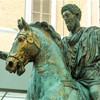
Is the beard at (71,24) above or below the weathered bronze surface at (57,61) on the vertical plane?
above

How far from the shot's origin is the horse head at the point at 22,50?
11.9ft

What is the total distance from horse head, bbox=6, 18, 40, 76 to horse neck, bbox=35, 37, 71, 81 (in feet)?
0.16

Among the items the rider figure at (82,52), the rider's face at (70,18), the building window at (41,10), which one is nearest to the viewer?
the rider figure at (82,52)

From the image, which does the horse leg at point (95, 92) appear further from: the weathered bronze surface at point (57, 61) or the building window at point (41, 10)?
the building window at point (41, 10)

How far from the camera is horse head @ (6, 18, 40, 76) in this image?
362 cm

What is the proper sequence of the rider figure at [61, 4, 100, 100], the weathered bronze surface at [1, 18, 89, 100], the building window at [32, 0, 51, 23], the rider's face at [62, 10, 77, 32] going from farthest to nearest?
the building window at [32, 0, 51, 23] → the rider's face at [62, 10, 77, 32] → the rider figure at [61, 4, 100, 100] → the weathered bronze surface at [1, 18, 89, 100]

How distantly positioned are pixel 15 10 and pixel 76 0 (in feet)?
5.27

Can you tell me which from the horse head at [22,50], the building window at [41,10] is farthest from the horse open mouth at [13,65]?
the building window at [41,10]

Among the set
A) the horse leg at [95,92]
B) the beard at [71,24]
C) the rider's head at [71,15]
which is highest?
the rider's head at [71,15]

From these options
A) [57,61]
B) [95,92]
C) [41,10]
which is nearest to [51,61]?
[57,61]

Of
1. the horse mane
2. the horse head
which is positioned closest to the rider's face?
the horse mane

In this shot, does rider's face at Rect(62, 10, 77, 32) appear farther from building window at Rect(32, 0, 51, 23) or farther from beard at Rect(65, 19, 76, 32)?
building window at Rect(32, 0, 51, 23)

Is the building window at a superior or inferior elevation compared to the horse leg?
superior

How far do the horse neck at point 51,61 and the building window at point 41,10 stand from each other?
1051 centimetres
